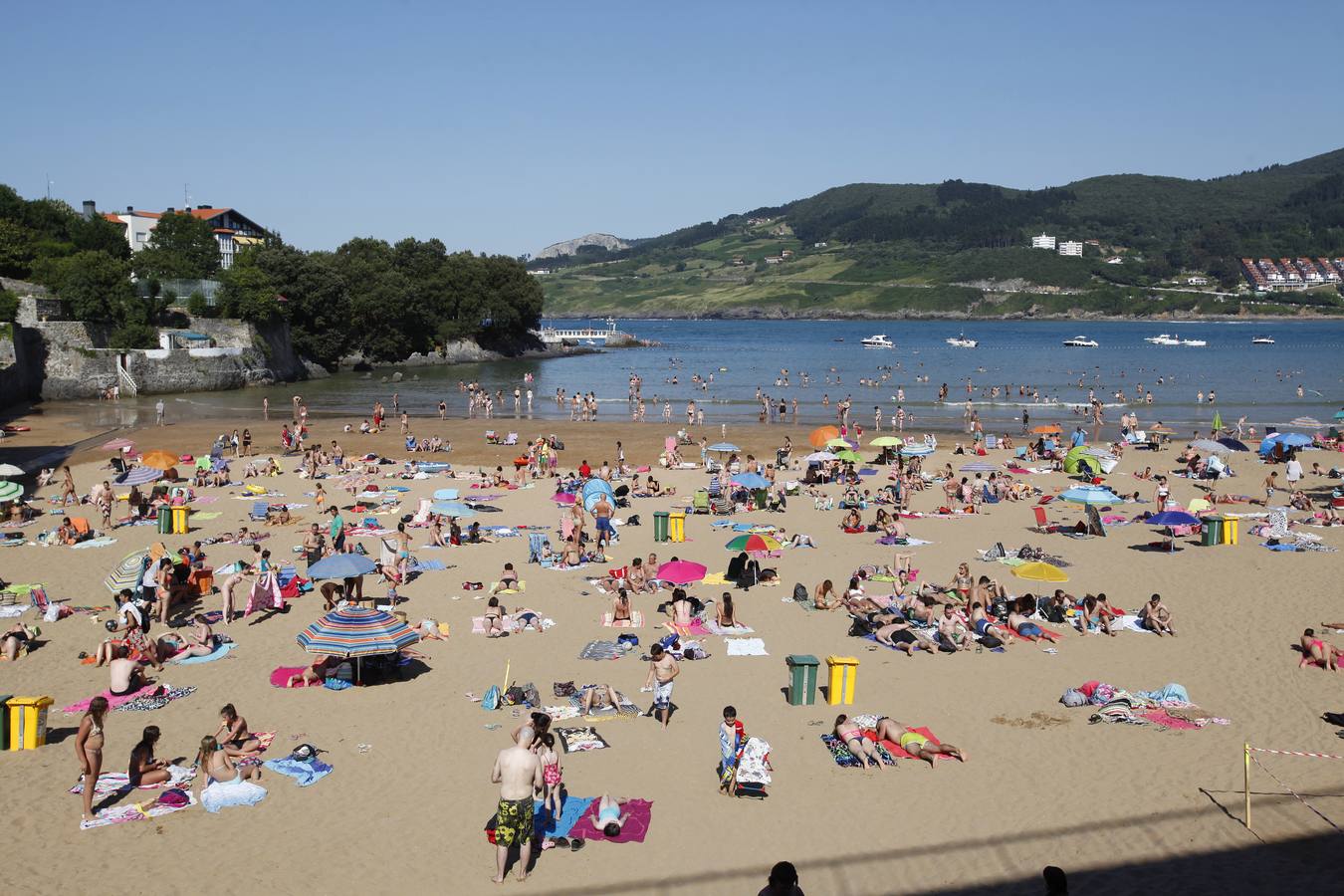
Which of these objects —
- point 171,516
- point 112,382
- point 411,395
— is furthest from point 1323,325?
point 171,516

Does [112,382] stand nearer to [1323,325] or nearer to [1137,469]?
[1137,469]

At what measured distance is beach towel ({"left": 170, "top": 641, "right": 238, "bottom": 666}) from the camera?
43.5 ft

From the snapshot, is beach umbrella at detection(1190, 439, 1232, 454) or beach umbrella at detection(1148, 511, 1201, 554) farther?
beach umbrella at detection(1190, 439, 1232, 454)

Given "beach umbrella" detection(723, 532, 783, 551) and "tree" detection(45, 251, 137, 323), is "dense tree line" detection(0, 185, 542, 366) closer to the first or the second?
"tree" detection(45, 251, 137, 323)

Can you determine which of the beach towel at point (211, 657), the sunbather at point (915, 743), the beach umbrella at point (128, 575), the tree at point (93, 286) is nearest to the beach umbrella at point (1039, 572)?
the sunbather at point (915, 743)

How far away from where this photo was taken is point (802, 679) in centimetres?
1191

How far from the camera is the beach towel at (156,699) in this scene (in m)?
11.7

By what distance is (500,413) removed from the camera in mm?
48094

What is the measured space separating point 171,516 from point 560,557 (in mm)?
8419

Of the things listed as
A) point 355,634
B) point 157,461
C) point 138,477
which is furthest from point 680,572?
point 157,461

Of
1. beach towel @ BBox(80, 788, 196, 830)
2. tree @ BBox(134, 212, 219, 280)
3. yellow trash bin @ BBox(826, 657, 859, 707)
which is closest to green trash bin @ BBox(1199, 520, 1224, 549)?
yellow trash bin @ BBox(826, 657, 859, 707)

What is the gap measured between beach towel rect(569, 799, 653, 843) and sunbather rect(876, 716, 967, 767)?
279 cm

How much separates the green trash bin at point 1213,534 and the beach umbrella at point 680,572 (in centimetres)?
1063

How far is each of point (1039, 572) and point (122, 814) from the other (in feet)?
40.8
